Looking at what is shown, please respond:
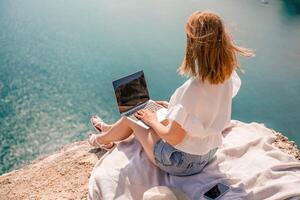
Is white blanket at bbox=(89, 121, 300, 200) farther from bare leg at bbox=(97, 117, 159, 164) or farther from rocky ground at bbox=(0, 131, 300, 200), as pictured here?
rocky ground at bbox=(0, 131, 300, 200)

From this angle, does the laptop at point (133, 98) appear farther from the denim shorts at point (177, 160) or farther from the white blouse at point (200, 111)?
the white blouse at point (200, 111)

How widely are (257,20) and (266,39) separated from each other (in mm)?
806

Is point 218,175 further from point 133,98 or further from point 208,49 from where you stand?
point 208,49

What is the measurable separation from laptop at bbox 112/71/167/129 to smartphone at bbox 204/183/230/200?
42 centimetres

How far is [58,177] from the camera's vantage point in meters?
2.26

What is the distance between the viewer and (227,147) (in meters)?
2.20

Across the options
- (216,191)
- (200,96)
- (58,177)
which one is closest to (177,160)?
(216,191)

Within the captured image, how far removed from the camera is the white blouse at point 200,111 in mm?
1600

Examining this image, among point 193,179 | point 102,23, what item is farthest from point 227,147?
point 102,23

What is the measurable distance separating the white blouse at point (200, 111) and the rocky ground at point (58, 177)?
709 millimetres

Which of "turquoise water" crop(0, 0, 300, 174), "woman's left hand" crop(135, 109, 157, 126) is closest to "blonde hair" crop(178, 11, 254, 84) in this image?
"woman's left hand" crop(135, 109, 157, 126)

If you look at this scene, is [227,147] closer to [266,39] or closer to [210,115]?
[210,115]

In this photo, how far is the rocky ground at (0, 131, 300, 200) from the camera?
213cm

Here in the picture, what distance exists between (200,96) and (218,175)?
1.76ft
